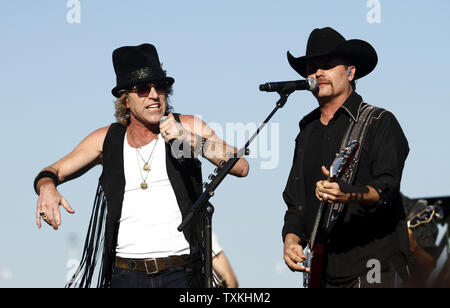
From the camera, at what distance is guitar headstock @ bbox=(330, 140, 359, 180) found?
5.12m

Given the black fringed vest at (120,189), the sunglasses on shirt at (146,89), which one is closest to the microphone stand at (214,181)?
the black fringed vest at (120,189)

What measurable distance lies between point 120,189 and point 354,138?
1.84 metres

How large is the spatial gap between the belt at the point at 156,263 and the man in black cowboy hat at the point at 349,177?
770mm

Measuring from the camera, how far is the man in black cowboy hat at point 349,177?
5270 millimetres

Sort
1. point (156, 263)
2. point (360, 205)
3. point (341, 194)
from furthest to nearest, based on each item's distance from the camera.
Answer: point (156, 263) < point (360, 205) < point (341, 194)

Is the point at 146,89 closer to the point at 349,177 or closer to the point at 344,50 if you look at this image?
the point at 344,50

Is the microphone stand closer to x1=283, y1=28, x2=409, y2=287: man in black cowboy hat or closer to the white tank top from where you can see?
x1=283, y1=28, x2=409, y2=287: man in black cowboy hat

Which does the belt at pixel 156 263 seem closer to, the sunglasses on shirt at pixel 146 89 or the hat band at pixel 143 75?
the sunglasses on shirt at pixel 146 89

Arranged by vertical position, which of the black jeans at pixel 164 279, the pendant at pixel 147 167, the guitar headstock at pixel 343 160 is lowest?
the black jeans at pixel 164 279

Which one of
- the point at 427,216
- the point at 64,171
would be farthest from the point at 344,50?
the point at 64,171

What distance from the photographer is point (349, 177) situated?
544cm

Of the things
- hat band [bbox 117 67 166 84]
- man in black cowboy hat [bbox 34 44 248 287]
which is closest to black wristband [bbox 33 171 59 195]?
man in black cowboy hat [bbox 34 44 248 287]
